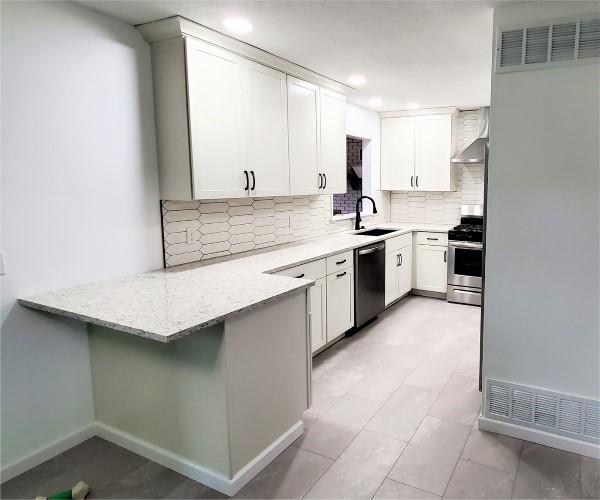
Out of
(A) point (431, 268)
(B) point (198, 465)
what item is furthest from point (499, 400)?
(A) point (431, 268)

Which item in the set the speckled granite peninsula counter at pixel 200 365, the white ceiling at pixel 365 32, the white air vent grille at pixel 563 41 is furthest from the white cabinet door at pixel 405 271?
the white air vent grille at pixel 563 41

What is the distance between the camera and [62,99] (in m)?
2.29

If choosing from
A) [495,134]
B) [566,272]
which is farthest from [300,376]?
[495,134]

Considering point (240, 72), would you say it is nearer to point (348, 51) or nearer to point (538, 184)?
point (348, 51)

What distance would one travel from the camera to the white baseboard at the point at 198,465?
207 cm

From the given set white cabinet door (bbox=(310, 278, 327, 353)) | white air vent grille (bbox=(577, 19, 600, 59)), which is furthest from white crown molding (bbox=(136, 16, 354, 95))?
white air vent grille (bbox=(577, 19, 600, 59))

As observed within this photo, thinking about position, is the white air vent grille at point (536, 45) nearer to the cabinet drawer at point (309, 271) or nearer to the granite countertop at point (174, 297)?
the granite countertop at point (174, 297)

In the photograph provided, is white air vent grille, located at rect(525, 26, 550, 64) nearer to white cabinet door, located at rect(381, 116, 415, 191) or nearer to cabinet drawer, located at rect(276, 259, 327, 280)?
cabinet drawer, located at rect(276, 259, 327, 280)

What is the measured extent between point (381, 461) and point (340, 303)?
5.42ft

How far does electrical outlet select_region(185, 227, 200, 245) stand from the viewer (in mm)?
3061

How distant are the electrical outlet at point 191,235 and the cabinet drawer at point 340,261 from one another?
1.05 metres

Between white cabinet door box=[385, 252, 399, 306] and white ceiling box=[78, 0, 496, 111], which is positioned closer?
white ceiling box=[78, 0, 496, 111]

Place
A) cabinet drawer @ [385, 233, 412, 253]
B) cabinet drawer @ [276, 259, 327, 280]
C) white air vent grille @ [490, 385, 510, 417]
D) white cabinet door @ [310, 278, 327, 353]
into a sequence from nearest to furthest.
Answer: white air vent grille @ [490, 385, 510, 417] → cabinet drawer @ [276, 259, 327, 280] → white cabinet door @ [310, 278, 327, 353] → cabinet drawer @ [385, 233, 412, 253]

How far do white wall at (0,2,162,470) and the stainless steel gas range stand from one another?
360 cm
